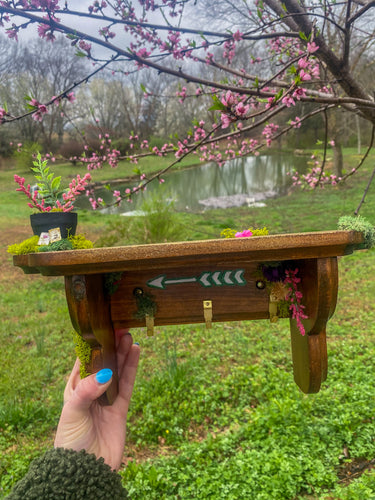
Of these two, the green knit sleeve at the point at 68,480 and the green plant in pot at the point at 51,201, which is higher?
the green plant in pot at the point at 51,201

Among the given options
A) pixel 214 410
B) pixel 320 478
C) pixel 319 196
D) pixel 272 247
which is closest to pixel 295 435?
pixel 320 478

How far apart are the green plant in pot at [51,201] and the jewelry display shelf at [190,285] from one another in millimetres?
139

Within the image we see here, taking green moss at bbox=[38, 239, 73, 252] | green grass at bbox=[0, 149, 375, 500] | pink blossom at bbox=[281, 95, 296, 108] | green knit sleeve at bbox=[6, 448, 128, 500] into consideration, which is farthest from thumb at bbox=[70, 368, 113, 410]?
pink blossom at bbox=[281, 95, 296, 108]

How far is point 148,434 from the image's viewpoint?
273 cm

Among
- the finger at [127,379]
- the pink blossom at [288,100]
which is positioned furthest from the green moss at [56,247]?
the pink blossom at [288,100]

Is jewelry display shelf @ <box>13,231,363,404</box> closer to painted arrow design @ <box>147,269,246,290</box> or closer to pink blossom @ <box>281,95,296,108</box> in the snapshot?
painted arrow design @ <box>147,269,246,290</box>

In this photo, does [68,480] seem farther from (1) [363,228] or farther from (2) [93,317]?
(1) [363,228]

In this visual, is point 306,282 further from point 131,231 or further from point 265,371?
point 131,231

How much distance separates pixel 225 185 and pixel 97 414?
671 inches

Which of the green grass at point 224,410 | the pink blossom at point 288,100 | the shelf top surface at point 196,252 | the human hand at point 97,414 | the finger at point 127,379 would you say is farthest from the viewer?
the green grass at point 224,410

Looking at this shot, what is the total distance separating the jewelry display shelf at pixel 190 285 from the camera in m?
Result: 0.87

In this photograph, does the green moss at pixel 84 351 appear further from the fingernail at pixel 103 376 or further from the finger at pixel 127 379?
the finger at pixel 127 379

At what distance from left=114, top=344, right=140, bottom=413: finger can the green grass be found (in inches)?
29.2

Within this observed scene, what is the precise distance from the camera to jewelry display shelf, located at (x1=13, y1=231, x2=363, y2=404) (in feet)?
2.86
